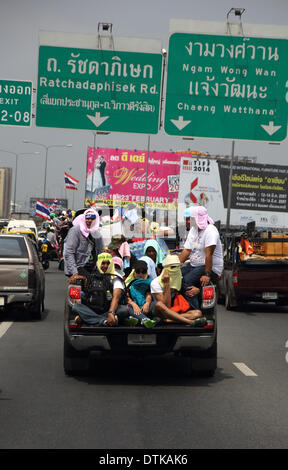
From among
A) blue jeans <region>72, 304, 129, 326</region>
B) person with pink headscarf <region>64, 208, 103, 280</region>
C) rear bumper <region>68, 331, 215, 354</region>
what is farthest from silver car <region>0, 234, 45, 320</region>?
rear bumper <region>68, 331, 215, 354</region>

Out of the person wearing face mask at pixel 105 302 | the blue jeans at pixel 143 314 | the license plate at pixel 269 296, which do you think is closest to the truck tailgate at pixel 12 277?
the person wearing face mask at pixel 105 302

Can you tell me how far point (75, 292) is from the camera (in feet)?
34.7

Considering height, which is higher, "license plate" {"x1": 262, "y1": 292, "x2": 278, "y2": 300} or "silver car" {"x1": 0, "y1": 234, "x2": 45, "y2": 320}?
"silver car" {"x1": 0, "y1": 234, "x2": 45, "y2": 320}

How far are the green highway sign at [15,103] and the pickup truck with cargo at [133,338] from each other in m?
15.6

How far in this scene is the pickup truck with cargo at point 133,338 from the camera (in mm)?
10320

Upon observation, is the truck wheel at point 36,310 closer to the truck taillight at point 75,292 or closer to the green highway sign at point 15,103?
the truck taillight at point 75,292

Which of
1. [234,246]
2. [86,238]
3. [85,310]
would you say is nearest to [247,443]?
[85,310]

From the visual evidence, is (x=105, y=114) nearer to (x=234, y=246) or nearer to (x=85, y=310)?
(x=234, y=246)

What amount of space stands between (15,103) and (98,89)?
3681 millimetres

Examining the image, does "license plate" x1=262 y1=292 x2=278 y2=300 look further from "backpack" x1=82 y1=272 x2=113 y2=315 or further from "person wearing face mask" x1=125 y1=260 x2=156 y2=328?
"backpack" x1=82 y1=272 x2=113 y2=315

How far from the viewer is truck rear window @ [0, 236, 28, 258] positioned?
17828 millimetres

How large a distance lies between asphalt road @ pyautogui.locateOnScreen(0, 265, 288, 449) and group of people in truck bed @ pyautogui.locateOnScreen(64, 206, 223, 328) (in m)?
0.76

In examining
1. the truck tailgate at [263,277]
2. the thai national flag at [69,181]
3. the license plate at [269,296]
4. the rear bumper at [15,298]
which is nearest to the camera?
the rear bumper at [15,298]

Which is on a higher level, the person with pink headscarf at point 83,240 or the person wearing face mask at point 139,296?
the person with pink headscarf at point 83,240
